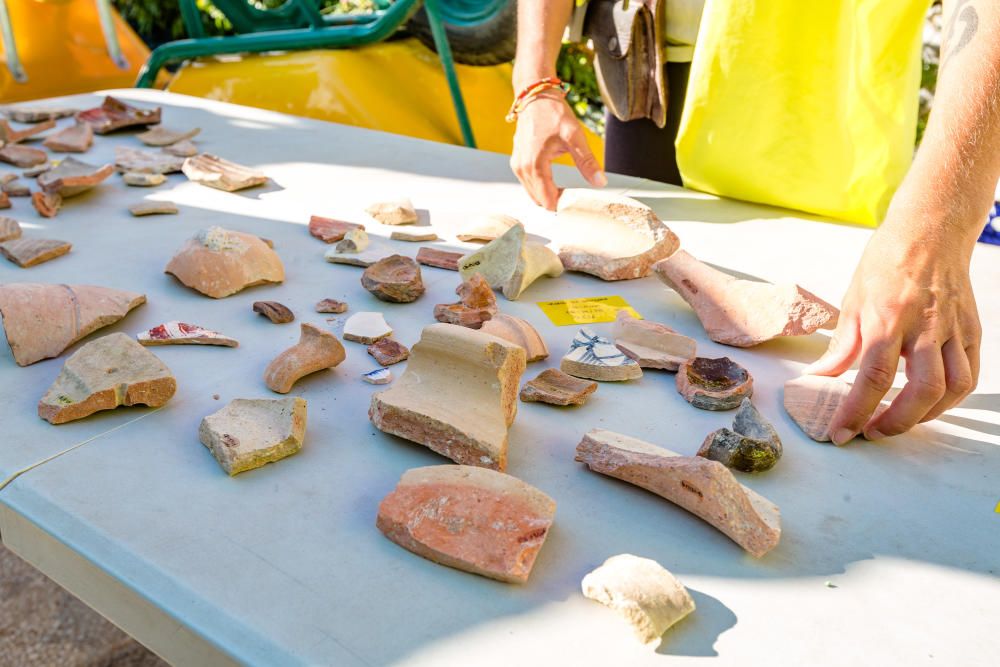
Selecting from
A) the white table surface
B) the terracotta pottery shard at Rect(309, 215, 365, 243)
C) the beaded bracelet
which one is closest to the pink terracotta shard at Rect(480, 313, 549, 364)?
the white table surface

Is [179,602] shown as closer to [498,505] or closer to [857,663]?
[498,505]

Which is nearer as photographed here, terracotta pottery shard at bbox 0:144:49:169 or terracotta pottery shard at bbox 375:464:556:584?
terracotta pottery shard at bbox 375:464:556:584

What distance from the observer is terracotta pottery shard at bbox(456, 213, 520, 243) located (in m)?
1.62

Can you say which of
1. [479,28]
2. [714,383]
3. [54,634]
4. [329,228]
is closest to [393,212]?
[329,228]

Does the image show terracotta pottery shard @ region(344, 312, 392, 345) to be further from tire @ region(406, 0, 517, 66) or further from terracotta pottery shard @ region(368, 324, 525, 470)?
tire @ region(406, 0, 517, 66)

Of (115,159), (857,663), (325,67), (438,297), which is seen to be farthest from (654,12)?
(325,67)

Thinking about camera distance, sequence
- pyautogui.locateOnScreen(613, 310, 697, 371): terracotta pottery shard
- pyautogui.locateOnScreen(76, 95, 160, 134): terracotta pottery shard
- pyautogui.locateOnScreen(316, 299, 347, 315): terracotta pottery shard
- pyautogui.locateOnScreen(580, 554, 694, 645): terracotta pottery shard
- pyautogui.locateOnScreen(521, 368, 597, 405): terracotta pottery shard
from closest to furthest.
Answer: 1. pyautogui.locateOnScreen(580, 554, 694, 645): terracotta pottery shard
2. pyautogui.locateOnScreen(521, 368, 597, 405): terracotta pottery shard
3. pyautogui.locateOnScreen(613, 310, 697, 371): terracotta pottery shard
4. pyautogui.locateOnScreen(316, 299, 347, 315): terracotta pottery shard
5. pyautogui.locateOnScreen(76, 95, 160, 134): terracotta pottery shard

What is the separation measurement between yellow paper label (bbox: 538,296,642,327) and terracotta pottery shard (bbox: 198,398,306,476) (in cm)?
48

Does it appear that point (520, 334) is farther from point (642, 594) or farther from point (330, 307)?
point (642, 594)

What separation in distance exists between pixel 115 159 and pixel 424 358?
1.35 m

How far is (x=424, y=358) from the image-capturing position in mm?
1047

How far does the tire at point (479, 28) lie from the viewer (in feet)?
11.2

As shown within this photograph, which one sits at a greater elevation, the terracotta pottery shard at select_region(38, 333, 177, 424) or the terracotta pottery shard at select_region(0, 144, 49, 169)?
the terracotta pottery shard at select_region(38, 333, 177, 424)

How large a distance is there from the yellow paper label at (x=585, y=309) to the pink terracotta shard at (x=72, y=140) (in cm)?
138
